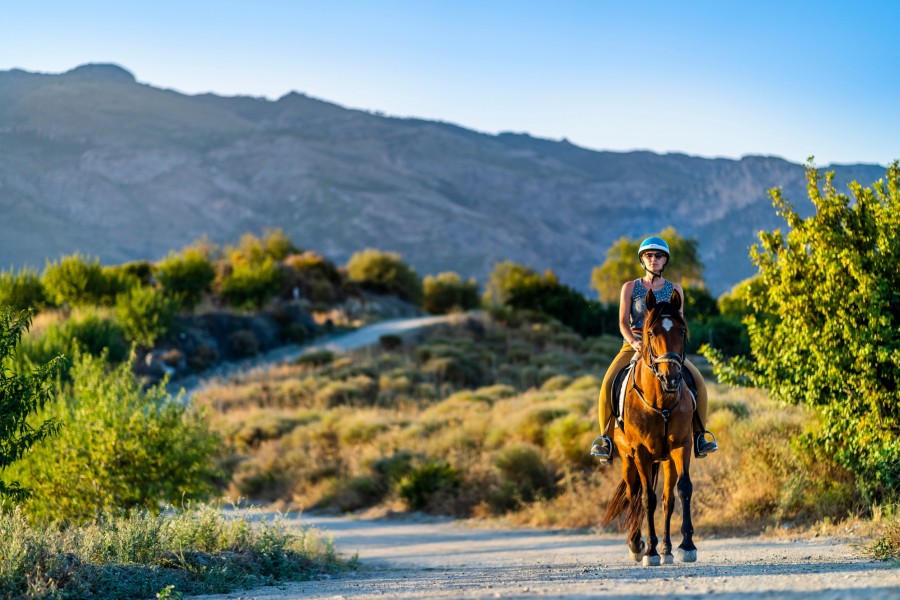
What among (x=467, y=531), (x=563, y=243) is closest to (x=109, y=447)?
(x=467, y=531)

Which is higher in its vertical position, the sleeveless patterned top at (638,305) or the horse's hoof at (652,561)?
the sleeveless patterned top at (638,305)

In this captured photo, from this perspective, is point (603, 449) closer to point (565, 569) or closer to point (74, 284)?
point (565, 569)

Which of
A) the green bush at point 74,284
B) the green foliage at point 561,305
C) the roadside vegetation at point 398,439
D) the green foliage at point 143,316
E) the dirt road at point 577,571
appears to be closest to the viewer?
the dirt road at point 577,571

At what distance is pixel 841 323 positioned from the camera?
11.6 m

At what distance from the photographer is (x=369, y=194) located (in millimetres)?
185375

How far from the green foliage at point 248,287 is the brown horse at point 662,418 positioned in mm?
40672

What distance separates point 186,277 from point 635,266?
43.8 metres

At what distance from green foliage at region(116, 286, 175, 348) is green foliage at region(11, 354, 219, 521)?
Answer: 23.5m

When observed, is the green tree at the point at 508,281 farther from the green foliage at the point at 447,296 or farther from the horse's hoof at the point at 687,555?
the horse's hoof at the point at 687,555

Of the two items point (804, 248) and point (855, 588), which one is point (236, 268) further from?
point (855, 588)

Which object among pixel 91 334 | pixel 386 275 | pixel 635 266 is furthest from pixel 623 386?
pixel 635 266

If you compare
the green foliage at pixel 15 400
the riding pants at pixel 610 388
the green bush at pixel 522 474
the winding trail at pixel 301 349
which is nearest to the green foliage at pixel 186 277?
the winding trail at pixel 301 349

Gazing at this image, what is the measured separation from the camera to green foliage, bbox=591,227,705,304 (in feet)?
257

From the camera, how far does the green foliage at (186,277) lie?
46375mm
